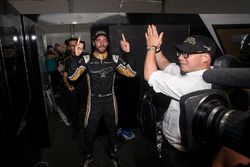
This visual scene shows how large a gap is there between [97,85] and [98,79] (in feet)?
0.20

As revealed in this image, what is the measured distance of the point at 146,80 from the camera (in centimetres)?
172

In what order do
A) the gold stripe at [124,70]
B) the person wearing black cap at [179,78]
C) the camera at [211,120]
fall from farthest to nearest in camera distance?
the gold stripe at [124,70] < the person wearing black cap at [179,78] < the camera at [211,120]

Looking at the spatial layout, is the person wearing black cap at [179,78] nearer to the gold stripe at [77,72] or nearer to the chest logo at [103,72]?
the chest logo at [103,72]

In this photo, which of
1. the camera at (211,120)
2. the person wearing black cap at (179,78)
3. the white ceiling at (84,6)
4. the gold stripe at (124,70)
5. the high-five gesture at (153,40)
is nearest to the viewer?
the camera at (211,120)

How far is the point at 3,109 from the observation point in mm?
1377

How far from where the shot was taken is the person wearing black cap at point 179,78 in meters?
1.34

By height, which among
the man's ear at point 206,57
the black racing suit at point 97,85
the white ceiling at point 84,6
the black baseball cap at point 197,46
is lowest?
the black racing suit at point 97,85

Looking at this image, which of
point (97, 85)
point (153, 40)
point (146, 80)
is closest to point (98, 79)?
point (97, 85)

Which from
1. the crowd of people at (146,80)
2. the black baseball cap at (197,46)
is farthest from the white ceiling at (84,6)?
the black baseball cap at (197,46)

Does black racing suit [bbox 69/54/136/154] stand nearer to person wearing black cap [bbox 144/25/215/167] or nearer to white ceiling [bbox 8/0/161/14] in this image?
person wearing black cap [bbox 144/25/215/167]

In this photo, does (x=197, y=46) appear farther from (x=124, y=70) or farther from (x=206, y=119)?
(x=124, y=70)

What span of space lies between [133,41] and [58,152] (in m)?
1.65

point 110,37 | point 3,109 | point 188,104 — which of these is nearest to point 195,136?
point 188,104

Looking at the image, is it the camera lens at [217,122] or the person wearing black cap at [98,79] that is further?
the person wearing black cap at [98,79]
